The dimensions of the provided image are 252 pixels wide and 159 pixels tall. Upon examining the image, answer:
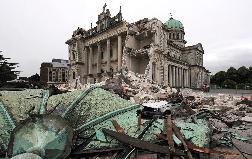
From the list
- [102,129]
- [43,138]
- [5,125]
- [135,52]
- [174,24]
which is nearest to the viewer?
[43,138]

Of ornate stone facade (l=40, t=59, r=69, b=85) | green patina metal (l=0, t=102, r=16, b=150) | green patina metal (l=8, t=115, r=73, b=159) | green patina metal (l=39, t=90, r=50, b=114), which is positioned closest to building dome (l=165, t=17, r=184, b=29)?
ornate stone facade (l=40, t=59, r=69, b=85)

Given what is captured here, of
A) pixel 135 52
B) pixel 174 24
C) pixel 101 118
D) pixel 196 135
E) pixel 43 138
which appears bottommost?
pixel 196 135

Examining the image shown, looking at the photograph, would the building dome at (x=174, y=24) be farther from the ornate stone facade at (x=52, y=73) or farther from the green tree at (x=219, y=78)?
the ornate stone facade at (x=52, y=73)

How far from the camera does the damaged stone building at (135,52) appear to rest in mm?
34062

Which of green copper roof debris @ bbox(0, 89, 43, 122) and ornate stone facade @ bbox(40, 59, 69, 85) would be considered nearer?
green copper roof debris @ bbox(0, 89, 43, 122)

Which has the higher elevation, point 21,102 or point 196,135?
point 21,102

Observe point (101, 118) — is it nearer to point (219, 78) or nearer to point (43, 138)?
point (43, 138)

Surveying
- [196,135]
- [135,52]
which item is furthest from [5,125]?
[135,52]

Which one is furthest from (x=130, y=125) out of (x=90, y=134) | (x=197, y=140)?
(x=197, y=140)

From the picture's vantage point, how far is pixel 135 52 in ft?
116

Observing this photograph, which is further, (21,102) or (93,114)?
(21,102)

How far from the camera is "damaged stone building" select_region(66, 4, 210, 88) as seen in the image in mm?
34062

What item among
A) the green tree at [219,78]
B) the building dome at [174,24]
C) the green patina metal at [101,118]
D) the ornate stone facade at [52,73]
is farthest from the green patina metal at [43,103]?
the green tree at [219,78]

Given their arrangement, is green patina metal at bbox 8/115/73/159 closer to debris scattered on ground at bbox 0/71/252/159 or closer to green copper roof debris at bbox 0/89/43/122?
debris scattered on ground at bbox 0/71/252/159
